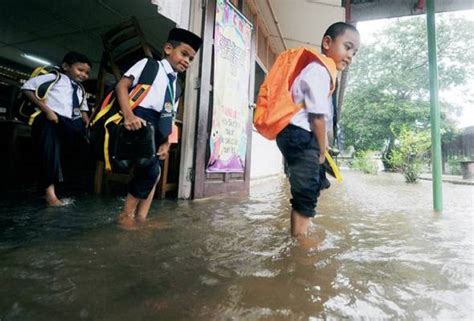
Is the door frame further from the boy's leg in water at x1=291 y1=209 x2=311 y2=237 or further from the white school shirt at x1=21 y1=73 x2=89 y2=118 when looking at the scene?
the boy's leg in water at x1=291 y1=209 x2=311 y2=237

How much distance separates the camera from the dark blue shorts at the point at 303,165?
196 centimetres

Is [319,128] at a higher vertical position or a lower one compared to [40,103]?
lower

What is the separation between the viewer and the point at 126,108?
1.97 meters

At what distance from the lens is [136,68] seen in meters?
2.08

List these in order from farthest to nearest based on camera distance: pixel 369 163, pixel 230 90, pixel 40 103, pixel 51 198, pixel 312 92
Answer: pixel 369 163 < pixel 230 90 < pixel 51 198 < pixel 40 103 < pixel 312 92

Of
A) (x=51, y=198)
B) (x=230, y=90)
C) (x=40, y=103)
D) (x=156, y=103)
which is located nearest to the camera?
(x=156, y=103)

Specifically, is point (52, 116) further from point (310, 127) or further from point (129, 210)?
point (310, 127)

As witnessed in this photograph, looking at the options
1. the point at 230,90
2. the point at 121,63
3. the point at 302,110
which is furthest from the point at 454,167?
the point at 302,110

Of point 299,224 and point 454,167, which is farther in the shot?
point 454,167

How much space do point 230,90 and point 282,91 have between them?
8.39 ft

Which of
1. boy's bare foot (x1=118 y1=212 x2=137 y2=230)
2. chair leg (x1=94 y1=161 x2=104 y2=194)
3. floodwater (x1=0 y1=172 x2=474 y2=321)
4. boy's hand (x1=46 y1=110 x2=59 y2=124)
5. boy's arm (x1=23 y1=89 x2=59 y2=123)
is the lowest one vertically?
floodwater (x1=0 y1=172 x2=474 y2=321)

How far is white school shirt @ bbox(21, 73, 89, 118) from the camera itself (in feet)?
9.49

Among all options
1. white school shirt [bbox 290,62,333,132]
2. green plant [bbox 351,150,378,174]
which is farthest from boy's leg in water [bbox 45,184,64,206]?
green plant [bbox 351,150,378,174]

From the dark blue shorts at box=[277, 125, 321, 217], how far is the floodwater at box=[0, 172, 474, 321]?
27 cm
